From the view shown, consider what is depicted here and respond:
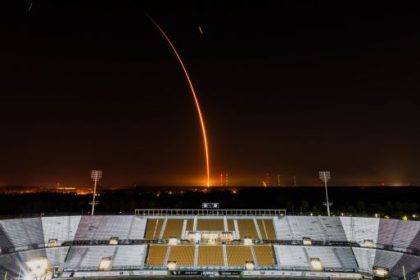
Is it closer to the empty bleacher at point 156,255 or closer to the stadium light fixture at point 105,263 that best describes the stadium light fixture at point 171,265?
A: the empty bleacher at point 156,255

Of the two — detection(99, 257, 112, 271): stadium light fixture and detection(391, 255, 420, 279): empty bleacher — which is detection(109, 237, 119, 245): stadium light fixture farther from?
detection(391, 255, 420, 279): empty bleacher

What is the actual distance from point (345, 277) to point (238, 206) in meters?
47.6

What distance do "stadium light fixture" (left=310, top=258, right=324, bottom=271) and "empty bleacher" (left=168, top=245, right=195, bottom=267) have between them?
1507 centimetres

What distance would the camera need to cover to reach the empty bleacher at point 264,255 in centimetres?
3759

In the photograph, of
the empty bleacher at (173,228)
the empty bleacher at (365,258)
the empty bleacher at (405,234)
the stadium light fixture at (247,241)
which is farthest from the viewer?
the empty bleacher at (173,228)

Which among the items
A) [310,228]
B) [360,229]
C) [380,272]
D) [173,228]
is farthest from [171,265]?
[360,229]

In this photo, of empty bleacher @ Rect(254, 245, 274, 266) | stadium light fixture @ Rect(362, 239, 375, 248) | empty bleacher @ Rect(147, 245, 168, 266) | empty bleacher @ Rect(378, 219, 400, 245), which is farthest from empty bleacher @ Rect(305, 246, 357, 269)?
empty bleacher @ Rect(147, 245, 168, 266)

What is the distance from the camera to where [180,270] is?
35219 millimetres

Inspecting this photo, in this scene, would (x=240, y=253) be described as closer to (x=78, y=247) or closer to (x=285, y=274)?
(x=285, y=274)

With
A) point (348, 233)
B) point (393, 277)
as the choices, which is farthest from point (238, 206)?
point (393, 277)

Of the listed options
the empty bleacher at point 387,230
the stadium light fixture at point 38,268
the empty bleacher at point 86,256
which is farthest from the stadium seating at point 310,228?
the stadium light fixture at point 38,268

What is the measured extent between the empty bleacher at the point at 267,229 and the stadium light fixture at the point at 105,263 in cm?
2135

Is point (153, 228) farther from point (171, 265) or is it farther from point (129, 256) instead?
point (171, 265)

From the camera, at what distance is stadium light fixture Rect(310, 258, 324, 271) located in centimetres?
3631
